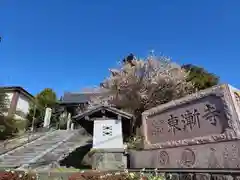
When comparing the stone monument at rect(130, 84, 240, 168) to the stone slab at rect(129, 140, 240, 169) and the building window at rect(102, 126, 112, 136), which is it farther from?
the building window at rect(102, 126, 112, 136)

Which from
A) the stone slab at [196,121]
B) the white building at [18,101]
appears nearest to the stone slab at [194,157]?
the stone slab at [196,121]

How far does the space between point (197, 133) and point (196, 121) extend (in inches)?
11.9

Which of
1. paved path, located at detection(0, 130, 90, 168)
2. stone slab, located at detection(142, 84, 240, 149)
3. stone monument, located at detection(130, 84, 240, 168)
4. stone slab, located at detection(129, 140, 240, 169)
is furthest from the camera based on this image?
paved path, located at detection(0, 130, 90, 168)

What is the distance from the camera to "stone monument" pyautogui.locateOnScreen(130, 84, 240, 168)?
176 inches

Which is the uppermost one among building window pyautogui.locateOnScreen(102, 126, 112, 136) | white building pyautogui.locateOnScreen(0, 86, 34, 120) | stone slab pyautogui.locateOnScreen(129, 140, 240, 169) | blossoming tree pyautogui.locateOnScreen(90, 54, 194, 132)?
white building pyautogui.locateOnScreen(0, 86, 34, 120)

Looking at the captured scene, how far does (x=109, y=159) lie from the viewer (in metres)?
9.59

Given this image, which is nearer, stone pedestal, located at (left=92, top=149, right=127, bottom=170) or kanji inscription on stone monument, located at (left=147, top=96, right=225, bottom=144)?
kanji inscription on stone monument, located at (left=147, top=96, right=225, bottom=144)

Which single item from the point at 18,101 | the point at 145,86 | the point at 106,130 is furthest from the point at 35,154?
the point at 18,101

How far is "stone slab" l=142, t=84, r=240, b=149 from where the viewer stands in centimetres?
460

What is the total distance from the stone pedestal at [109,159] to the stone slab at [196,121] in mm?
3131

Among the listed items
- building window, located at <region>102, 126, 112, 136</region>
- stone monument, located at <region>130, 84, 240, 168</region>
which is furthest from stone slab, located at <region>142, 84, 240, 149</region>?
building window, located at <region>102, 126, 112, 136</region>

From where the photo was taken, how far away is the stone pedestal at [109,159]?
9.38 m

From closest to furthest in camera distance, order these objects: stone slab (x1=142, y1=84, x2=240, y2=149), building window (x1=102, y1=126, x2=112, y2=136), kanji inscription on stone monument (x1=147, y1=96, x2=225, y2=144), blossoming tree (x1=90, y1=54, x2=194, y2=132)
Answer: stone slab (x1=142, y1=84, x2=240, y2=149) < kanji inscription on stone monument (x1=147, y1=96, x2=225, y2=144) < building window (x1=102, y1=126, x2=112, y2=136) < blossoming tree (x1=90, y1=54, x2=194, y2=132)

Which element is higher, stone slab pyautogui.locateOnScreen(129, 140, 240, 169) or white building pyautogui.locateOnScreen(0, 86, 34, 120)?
white building pyautogui.locateOnScreen(0, 86, 34, 120)
